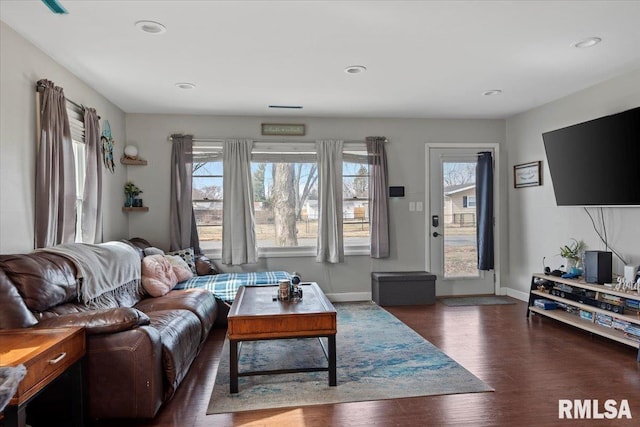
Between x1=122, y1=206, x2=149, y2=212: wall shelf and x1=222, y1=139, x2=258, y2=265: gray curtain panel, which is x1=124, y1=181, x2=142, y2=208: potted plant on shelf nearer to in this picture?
x1=122, y1=206, x2=149, y2=212: wall shelf

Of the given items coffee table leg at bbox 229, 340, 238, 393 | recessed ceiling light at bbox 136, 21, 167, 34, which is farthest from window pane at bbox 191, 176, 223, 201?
coffee table leg at bbox 229, 340, 238, 393

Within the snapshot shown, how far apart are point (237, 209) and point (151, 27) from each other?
2.72m

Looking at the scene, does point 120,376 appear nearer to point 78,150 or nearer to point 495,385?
point 495,385

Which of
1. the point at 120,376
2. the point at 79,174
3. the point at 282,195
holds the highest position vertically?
the point at 79,174

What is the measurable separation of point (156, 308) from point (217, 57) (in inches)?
81.9

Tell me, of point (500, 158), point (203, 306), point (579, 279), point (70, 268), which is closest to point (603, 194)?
point (579, 279)

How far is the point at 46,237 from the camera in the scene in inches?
123

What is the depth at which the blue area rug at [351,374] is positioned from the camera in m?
2.71

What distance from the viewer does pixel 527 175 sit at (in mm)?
5410

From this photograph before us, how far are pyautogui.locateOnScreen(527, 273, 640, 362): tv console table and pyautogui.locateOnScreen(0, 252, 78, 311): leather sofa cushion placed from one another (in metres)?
4.18

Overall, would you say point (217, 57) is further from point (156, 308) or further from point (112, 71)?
point (156, 308)

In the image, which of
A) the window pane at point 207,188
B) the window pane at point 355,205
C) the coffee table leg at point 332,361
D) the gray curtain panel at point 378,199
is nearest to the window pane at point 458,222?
the gray curtain panel at point 378,199

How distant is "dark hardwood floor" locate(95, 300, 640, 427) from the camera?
7.93ft

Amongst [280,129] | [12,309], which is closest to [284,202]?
[280,129]
